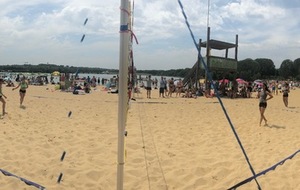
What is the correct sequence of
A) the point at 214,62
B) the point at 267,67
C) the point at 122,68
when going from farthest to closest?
the point at 267,67
the point at 214,62
the point at 122,68

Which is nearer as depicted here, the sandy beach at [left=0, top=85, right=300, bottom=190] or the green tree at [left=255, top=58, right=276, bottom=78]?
the sandy beach at [left=0, top=85, right=300, bottom=190]

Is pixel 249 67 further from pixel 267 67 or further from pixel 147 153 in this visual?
pixel 147 153

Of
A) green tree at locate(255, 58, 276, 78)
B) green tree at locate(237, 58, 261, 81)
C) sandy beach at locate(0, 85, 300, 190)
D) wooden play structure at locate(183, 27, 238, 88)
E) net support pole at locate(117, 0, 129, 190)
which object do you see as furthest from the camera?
green tree at locate(255, 58, 276, 78)

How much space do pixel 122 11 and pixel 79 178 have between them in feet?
8.80

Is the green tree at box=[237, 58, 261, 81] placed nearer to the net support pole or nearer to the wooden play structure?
the wooden play structure

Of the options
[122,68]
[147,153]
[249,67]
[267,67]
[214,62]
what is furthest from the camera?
[267,67]

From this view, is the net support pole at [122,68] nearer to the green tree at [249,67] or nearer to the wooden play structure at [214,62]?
the wooden play structure at [214,62]

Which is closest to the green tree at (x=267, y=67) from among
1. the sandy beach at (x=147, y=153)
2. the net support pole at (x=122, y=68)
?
the sandy beach at (x=147, y=153)

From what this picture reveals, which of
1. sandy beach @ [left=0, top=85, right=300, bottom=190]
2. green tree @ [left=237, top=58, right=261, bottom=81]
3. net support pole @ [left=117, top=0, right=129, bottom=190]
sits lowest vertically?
sandy beach @ [left=0, top=85, right=300, bottom=190]

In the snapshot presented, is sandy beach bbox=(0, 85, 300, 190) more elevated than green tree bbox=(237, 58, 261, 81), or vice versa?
green tree bbox=(237, 58, 261, 81)

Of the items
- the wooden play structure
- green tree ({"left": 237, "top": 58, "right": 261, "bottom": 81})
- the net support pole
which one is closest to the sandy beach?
the net support pole

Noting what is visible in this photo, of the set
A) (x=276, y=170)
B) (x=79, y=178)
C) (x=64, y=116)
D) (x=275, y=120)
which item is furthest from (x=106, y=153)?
(x=275, y=120)

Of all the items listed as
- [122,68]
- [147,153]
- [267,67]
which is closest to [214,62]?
[147,153]

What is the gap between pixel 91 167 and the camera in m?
5.37
